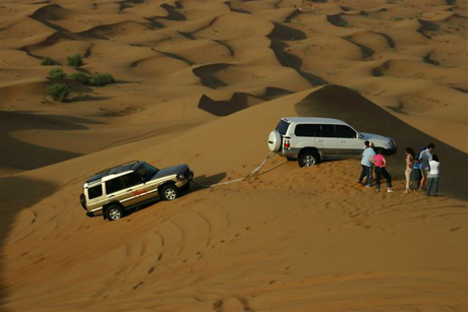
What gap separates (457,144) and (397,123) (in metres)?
6.63

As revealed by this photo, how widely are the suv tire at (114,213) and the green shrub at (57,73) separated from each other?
3208 centimetres

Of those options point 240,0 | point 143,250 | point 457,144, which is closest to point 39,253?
point 143,250

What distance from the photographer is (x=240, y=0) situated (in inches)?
3809

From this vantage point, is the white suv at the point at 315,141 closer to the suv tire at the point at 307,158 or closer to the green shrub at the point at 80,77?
the suv tire at the point at 307,158

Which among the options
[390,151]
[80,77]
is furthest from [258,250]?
[80,77]

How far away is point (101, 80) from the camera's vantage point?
146 feet

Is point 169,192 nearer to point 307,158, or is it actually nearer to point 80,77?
point 307,158

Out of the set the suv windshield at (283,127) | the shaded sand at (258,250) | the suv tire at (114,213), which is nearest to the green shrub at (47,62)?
the shaded sand at (258,250)

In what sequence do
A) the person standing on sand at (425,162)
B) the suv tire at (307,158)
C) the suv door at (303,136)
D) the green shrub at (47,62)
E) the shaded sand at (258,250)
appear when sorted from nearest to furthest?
the shaded sand at (258,250) → the person standing on sand at (425,162) → the suv door at (303,136) → the suv tire at (307,158) → the green shrub at (47,62)

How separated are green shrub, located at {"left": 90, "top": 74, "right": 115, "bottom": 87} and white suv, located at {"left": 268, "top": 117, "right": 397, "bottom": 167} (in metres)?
32.8

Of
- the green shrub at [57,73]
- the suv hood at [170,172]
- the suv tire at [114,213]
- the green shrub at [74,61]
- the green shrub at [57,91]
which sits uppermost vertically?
the suv hood at [170,172]

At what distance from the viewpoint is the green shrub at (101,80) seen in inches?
1743

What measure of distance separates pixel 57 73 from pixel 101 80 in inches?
139

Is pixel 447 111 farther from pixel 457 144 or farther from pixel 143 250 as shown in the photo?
pixel 143 250
